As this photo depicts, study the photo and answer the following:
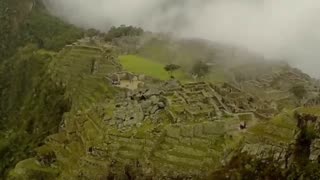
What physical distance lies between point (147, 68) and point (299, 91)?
17114mm

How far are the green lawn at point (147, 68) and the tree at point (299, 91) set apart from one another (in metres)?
11.1

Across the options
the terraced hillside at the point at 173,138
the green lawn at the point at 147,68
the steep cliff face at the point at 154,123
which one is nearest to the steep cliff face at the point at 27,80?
the steep cliff face at the point at 154,123

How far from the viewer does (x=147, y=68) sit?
232 ft

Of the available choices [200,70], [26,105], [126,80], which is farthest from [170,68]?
[26,105]

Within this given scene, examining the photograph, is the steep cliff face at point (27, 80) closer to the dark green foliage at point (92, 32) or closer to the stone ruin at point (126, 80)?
the dark green foliage at point (92, 32)

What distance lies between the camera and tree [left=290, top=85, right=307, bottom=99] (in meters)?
59.2

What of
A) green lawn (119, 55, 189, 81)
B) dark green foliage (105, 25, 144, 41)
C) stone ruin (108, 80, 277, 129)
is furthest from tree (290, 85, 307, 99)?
dark green foliage (105, 25, 144, 41)

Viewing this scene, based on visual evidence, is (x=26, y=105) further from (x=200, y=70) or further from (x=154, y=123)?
(x=154, y=123)

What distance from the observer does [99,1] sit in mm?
147750

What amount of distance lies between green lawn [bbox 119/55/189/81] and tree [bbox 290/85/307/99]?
11054mm

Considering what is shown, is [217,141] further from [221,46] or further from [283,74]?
[221,46]

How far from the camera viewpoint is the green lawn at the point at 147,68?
222 ft

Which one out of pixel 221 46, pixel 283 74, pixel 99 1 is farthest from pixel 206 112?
pixel 99 1

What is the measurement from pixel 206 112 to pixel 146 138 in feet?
18.4
